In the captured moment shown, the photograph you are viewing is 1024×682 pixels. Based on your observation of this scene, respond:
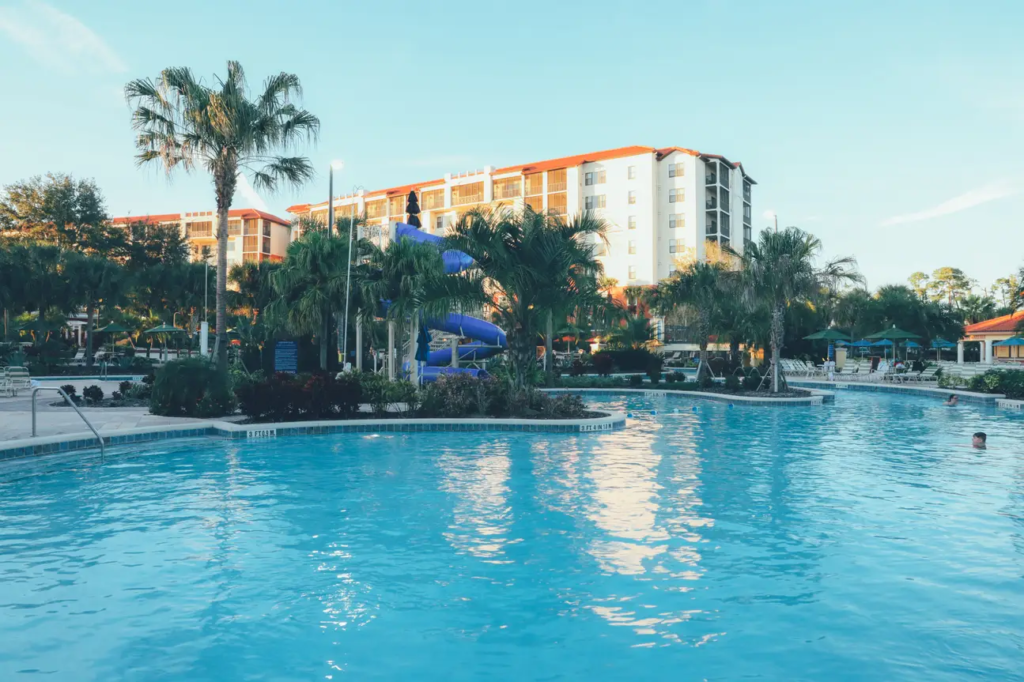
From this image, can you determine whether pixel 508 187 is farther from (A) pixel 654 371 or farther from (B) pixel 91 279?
(A) pixel 654 371

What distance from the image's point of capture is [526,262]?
17.0 meters

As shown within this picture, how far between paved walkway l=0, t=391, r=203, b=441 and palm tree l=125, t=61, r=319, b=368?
4.24 m

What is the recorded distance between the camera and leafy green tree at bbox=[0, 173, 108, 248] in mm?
48594

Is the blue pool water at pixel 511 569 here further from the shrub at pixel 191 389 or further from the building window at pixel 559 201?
the building window at pixel 559 201

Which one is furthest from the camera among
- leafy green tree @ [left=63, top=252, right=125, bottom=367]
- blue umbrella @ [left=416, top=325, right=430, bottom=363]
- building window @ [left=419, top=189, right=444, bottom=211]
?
building window @ [left=419, top=189, right=444, bottom=211]

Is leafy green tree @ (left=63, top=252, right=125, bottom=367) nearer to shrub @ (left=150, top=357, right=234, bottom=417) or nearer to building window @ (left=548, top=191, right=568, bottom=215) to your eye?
shrub @ (left=150, top=357, right=234, bottom=417)

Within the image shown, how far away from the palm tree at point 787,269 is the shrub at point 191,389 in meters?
16.6

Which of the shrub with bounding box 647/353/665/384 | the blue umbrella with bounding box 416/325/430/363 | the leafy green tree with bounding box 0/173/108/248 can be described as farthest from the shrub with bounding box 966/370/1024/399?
the leafy green tree with bounding box 0/173/108/248

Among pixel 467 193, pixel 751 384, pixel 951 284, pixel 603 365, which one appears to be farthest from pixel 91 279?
pixel 951 284

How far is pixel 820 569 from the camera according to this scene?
259 inches

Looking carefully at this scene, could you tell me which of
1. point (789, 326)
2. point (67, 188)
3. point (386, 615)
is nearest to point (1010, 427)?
point (386, 615)

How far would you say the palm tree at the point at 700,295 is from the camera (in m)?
29.0

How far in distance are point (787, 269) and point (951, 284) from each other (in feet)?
245

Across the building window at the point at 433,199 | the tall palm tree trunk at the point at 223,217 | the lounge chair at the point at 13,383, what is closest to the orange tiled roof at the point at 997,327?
the tall palm tree trunk at the point at 223,217
